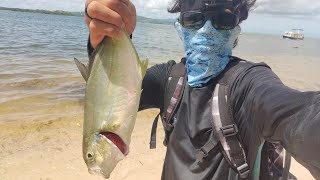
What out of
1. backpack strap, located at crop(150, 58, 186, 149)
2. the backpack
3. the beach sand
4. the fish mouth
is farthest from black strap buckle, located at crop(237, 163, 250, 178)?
the beach sand

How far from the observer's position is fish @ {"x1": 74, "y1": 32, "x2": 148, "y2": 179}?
5.01ft

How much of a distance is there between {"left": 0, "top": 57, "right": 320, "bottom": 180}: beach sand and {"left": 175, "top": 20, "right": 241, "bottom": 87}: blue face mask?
9.23ft

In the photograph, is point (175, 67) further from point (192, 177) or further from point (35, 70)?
point (35, 70)

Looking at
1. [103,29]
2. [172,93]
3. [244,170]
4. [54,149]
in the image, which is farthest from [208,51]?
[54,149]

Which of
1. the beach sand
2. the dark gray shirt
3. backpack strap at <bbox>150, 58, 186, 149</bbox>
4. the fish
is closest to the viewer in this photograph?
the dark gray shirt

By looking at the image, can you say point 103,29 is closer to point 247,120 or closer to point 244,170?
point 247,120

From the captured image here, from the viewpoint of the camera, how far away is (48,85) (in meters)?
11.1

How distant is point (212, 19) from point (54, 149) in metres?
4.13

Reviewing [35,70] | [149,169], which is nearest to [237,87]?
[149,169]

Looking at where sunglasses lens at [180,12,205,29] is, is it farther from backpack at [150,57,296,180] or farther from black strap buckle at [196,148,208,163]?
black strap buckle at [196,148,208,163]

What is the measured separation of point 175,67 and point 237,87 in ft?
2.15

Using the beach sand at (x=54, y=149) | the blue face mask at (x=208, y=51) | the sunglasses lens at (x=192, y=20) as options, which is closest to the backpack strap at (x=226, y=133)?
the blue face mask at (x=208, y=51)

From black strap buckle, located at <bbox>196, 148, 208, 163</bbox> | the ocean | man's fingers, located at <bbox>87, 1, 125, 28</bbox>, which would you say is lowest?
the ocean

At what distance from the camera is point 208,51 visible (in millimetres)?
2385
